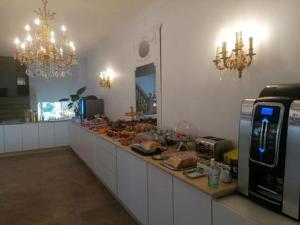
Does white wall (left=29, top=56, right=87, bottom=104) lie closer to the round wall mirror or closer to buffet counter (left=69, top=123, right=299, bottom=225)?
the round wall mirror

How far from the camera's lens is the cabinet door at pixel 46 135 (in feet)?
19.6

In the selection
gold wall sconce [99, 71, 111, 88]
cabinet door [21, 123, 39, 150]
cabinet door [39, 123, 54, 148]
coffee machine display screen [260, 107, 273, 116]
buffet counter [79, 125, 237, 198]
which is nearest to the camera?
coffee machine display screen [260, 107, 273, 116]

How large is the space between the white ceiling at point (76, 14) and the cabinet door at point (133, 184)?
195 cm

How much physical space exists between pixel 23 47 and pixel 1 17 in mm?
785

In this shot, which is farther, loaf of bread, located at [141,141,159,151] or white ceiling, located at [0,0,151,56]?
white ceiling, located at [0,0,151,56]

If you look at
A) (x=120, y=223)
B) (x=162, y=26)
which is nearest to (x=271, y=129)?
(x=120, y=223)

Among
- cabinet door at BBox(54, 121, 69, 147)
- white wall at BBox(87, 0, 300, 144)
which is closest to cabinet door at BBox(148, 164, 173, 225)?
white wall at BBox(87, 0, 300, 144)

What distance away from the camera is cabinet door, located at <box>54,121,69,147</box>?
6168 mm

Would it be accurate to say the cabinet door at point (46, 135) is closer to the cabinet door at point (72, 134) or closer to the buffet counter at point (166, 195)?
the cabinet door at point (72, 134)

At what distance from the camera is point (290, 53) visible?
1.57m

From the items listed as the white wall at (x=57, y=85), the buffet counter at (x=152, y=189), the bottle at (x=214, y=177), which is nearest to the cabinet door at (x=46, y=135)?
the white wall at (x=57, y=85)

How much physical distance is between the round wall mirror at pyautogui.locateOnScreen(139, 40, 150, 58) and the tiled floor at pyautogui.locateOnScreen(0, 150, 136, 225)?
2050 mm

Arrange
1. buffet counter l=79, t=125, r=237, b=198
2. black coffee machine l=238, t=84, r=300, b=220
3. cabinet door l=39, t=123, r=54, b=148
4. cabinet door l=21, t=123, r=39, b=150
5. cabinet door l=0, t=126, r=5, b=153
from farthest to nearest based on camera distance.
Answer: cabinet door l=39, t=123, r=54, b=148, cabinet door l=21, t=123, r=39, b=150, cabinet door l=0, t=126, r=5, b=153, buffet counter l=79, t=125, r=237, b=198, black coffee machine l=238, t=84, r=300, b=220

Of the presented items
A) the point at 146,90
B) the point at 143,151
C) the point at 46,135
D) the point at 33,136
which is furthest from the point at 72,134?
the point at 143,151
